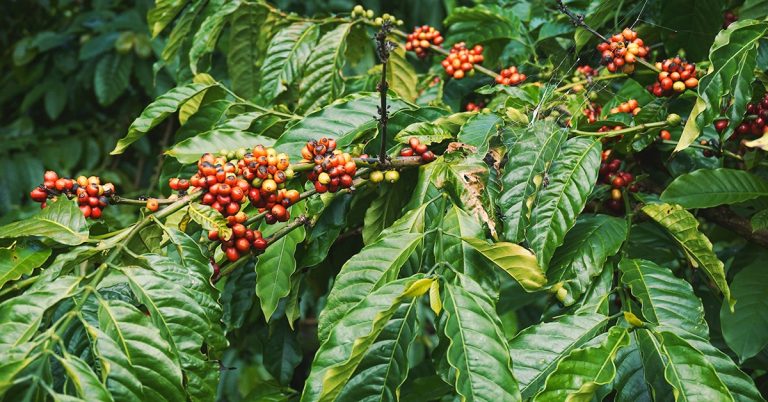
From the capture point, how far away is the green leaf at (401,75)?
1697mm

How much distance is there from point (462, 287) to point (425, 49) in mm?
834

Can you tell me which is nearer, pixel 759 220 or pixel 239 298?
pixel 759 220

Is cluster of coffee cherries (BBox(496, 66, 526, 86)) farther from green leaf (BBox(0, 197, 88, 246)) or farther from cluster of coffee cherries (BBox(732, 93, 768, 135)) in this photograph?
green leaf (BBox(0, 197, 88, 246))

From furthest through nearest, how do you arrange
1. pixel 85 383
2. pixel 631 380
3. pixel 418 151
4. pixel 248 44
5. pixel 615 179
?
pixel 248 44
pixel 615 179
pixel 418 151
pixel 631 380
pixel 85 383

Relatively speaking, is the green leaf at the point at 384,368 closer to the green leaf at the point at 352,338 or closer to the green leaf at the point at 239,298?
the green leaf at the point at 352,338

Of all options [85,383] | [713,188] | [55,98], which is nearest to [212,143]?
[85,383]

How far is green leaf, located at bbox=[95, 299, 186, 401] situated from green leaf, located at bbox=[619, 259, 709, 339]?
622 millimetres

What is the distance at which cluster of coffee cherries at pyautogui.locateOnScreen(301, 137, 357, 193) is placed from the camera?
1105 mm

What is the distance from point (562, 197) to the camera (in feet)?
3.65

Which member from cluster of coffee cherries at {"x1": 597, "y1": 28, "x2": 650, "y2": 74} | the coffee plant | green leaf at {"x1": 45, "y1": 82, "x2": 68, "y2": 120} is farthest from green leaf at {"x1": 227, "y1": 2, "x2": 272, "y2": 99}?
green leaf at {"x1": 45, "y1": 82, "x2": 68, "y2": 120}

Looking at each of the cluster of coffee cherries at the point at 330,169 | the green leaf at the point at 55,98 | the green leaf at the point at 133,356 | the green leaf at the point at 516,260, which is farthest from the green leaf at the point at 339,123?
the green leaf at the point at 55,98

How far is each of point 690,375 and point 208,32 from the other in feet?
3.78

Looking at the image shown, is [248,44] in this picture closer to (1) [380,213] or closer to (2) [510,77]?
(2) [510,77]

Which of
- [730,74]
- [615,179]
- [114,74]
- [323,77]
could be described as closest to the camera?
[730,74]
